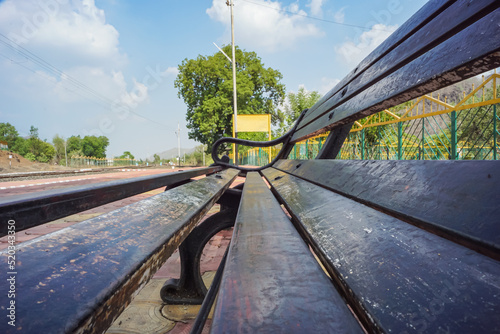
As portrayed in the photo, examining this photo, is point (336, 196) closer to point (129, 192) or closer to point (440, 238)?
point (440, 238)

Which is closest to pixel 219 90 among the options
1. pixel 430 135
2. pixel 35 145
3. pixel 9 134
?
pixel 430 135

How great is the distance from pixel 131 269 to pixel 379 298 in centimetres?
31

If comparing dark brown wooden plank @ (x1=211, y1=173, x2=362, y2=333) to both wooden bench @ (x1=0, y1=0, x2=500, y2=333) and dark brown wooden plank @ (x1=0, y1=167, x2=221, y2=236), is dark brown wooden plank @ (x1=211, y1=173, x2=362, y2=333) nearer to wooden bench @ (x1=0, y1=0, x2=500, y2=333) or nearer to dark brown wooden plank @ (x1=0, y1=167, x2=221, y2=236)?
wooden bench @ (x1=0, y1=0, x2=500, y2=333)

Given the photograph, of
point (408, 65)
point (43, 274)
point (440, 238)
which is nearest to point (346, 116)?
point (408, 65)

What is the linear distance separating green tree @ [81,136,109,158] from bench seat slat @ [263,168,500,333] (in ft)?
276

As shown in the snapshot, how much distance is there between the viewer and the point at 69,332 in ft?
0.84

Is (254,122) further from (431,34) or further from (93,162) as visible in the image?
(93,162)

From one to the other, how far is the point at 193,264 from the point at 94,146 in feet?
282

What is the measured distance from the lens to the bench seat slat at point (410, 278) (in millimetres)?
266

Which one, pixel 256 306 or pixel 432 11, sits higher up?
pixel 432 11

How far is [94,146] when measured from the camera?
251 ft

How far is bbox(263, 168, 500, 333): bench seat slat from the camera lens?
0.27 metres

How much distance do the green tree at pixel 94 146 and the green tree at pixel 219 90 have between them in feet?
197

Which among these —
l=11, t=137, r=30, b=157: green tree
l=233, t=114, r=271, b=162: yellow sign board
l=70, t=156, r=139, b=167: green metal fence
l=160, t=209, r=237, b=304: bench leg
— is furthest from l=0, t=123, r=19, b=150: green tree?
l=160, t=209, r=237, b=304: bench leg
